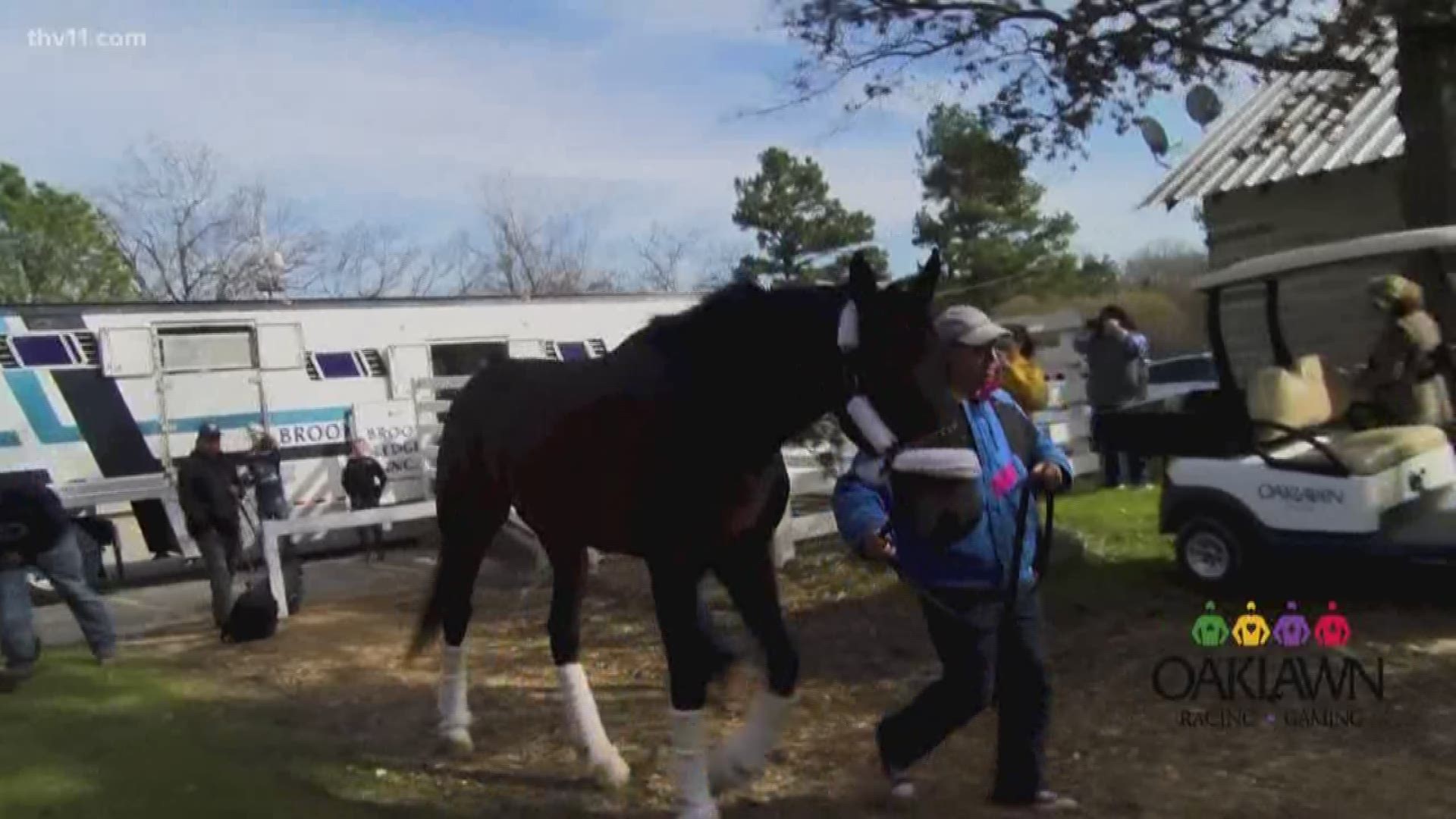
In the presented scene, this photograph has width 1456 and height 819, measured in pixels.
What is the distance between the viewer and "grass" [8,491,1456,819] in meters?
4.88

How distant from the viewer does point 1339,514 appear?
22.7 feet

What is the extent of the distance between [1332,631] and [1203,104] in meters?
4.05

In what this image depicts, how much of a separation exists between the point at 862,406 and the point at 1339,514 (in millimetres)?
4059

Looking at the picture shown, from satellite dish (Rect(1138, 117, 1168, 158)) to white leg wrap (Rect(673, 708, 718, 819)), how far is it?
6252mm

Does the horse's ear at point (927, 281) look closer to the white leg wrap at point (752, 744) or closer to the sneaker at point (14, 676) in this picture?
the white leg wrap at point (752, 744)

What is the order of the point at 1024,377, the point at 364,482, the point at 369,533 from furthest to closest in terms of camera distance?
the point at 369,533 < the point at 364,482 < the point at 1024,377

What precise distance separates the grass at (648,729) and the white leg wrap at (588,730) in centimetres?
8

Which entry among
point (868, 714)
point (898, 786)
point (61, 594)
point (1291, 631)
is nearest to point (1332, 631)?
point (1291, 631)

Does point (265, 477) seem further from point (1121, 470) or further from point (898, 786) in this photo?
point (898, 786)

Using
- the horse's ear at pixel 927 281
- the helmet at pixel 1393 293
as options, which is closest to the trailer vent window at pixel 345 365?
the helmet at pixel 1393 293

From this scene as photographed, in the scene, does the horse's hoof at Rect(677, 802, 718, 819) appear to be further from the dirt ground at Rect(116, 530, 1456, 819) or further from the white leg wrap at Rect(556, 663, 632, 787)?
the white leg wrap at Rect(556, 663, 632, 787)

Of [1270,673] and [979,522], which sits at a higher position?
[979,522]

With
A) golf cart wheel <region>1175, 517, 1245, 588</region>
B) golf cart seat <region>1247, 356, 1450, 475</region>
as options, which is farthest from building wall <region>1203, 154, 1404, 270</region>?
golf cart wheel <region>1175, 517, 1245, 588</region>

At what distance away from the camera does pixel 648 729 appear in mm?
6082
